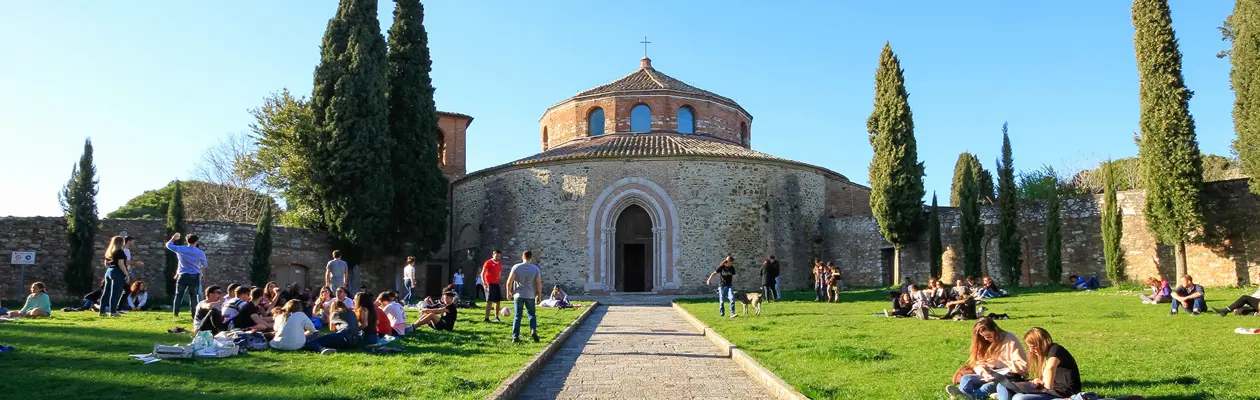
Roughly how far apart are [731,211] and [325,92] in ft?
46.1

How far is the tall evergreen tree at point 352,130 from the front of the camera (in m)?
25.2

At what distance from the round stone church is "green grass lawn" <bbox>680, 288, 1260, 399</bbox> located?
1129cm

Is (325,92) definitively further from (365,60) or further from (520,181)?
(520,181)

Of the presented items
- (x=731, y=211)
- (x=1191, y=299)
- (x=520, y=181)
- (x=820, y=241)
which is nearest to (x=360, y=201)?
(x=520, y=181)

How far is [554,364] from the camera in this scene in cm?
1020

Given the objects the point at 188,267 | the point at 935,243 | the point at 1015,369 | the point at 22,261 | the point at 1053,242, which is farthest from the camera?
the point at 935,243

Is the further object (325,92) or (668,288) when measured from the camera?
(668,288)

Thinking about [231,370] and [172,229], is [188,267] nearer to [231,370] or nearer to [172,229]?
[231,370]

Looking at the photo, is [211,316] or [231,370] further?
[211,316]

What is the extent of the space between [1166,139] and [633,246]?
58.3ft

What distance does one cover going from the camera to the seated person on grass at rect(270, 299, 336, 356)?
9969 mm

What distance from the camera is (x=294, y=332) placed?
10039 millimetres

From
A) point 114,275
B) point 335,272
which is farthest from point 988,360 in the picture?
point 335,272

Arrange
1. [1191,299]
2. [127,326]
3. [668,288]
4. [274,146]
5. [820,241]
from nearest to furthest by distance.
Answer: [127,326], [1191,299], [668,288], [820,241], [274,146]
